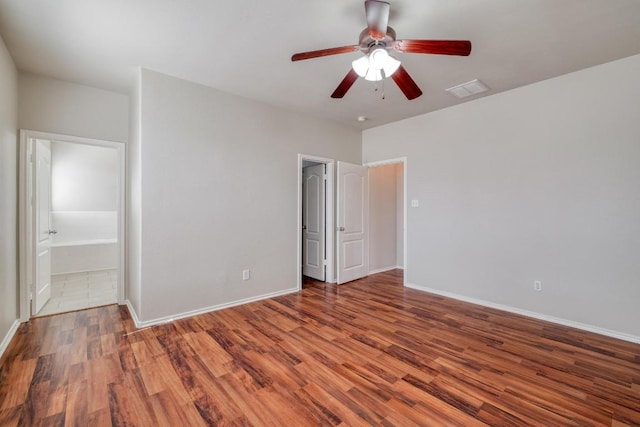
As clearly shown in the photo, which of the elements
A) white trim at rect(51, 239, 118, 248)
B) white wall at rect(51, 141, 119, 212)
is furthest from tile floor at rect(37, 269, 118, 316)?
white wall at rect(51, 141, 119, 212)

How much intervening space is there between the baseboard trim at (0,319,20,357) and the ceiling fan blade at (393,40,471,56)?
13.4 feet

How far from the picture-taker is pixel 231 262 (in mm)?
3689

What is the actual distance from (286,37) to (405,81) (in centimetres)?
111

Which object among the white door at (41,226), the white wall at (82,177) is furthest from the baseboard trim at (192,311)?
the white wall at (82,177)

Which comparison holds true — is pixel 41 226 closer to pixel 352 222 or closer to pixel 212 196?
pixel 212 196

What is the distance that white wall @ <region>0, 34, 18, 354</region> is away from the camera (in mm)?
2537

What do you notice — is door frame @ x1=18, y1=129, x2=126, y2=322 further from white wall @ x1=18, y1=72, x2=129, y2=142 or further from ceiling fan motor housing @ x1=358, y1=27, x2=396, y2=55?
ceiling fan motor housing @ x1=358, y1=27, x2=396, y2=55

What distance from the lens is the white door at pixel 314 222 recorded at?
196 inches

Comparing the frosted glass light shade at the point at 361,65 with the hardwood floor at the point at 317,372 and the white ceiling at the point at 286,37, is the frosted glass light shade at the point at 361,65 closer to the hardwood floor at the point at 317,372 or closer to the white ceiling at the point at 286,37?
the white ceiling at the point at 286,37

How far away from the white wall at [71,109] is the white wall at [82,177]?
2.56 meters

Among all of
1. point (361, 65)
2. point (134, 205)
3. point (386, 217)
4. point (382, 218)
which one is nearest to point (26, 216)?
point (134, 205)

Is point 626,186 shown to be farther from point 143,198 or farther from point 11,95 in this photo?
point 11,95

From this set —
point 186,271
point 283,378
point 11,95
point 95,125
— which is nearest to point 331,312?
point 283,378

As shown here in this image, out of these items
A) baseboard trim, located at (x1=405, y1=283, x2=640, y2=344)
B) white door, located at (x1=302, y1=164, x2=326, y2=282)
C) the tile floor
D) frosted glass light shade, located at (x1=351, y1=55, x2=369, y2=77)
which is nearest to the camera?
frosted glass light shade, located at (x1=351, y1=55, x2=369, y2=77)
